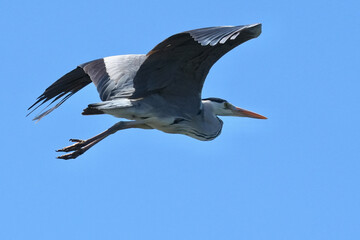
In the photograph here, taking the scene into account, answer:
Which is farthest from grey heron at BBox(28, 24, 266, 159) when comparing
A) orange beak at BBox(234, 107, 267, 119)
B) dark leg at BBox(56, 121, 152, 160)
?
orange beak at BBox(234, 107, 267, 119)

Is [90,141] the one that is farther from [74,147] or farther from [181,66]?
[181,66]

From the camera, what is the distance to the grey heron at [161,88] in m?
8.54

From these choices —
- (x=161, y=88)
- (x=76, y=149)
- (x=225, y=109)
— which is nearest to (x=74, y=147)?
(x=76, y=149)

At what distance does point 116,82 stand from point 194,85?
0.88 meters

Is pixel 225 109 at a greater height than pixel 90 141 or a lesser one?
greater

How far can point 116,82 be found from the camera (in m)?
9.05

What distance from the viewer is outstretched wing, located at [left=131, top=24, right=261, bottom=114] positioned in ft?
27.2

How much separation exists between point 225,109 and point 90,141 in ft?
6.15

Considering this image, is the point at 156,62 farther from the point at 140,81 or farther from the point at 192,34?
the point at 192,34

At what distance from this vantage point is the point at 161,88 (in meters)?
9.05

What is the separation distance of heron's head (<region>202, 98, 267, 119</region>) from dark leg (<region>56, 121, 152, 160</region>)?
918mm

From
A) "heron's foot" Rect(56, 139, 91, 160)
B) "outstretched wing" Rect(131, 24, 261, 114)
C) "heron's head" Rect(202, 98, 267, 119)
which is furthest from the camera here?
"heron's head" Rect(202, 98, 267, 119)

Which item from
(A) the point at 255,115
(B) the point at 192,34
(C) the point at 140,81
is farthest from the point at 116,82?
(A) the point at 255,115

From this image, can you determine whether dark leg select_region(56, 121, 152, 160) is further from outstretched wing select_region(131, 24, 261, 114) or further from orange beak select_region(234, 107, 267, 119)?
orange beak select_region(234, 107, 267, 119)
